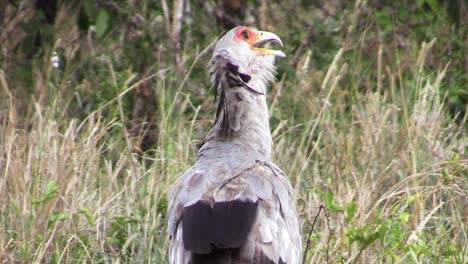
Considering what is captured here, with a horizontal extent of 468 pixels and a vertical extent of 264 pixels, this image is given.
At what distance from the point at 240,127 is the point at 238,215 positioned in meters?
0.97

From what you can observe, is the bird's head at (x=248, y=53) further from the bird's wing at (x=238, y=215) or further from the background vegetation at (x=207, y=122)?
the background vegetation at (x=207, y=122)

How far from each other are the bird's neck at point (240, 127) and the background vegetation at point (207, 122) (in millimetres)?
519

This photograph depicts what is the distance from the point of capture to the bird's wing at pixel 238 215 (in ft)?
14.0

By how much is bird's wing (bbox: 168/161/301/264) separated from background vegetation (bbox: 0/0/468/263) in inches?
20.8

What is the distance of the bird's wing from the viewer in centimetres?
427

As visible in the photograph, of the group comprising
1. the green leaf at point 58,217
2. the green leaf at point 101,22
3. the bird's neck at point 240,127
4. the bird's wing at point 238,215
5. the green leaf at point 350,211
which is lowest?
the green leaf at point 58,217

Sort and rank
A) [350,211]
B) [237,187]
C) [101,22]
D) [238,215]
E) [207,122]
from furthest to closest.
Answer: [207,122], [101,22], [350,211], [237,187], [238,215]

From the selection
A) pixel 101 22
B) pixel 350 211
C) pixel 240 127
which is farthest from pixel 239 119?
pixel 101 22

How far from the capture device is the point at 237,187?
15.0 feet

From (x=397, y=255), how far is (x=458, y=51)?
2552mm

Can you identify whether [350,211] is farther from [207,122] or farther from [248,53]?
[207,122]

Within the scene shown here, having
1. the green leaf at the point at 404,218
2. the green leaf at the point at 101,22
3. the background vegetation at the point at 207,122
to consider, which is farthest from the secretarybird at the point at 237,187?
the green leaf at the point at 101,22

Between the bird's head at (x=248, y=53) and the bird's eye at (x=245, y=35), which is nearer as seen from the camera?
the bird's head at (x=248, y=53)

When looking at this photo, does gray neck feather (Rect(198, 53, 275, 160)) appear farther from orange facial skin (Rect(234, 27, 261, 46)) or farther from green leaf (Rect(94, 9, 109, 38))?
green leaf (Rect(94, 9, 109, 38))
